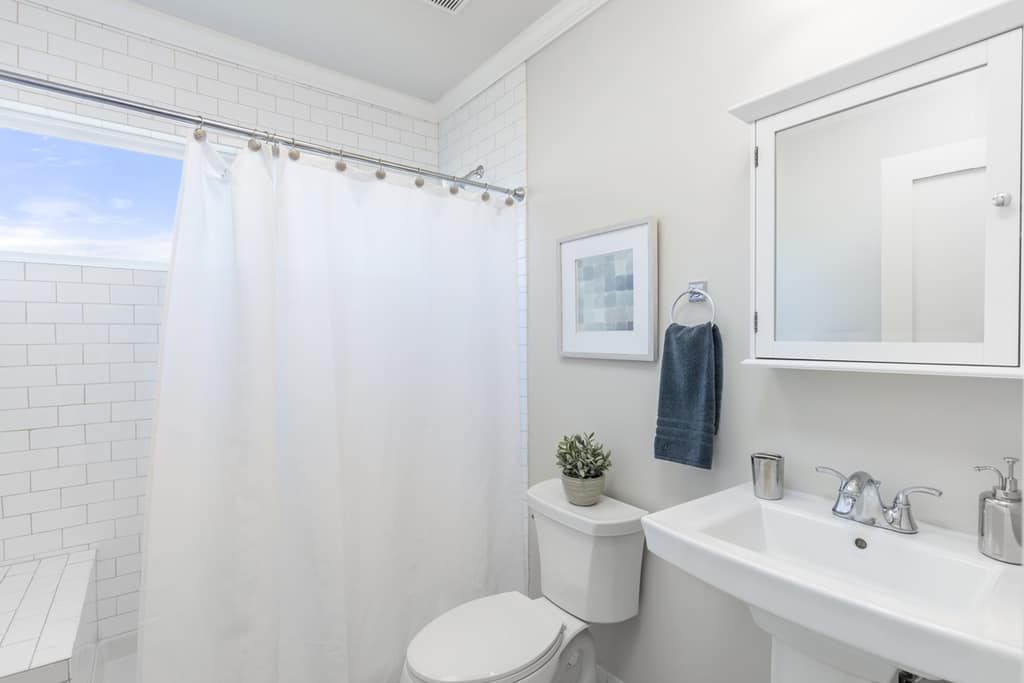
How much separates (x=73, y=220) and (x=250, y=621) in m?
1.74

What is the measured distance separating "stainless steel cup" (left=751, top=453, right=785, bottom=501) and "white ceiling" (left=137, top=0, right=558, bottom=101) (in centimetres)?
187

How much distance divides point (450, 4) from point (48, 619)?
2527 millimetres

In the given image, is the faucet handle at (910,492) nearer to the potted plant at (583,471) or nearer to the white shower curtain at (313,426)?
the potted plant at (583,471)

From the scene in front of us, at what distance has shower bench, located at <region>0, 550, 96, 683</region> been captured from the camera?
1260 mm

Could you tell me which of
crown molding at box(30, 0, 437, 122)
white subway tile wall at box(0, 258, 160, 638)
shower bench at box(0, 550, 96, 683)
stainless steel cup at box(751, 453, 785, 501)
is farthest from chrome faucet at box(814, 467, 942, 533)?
crown molding at box(30, 0, 437, 122)

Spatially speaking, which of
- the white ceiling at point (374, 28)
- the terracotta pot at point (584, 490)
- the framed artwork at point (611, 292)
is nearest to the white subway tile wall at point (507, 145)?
the white ceiling at point (374, 28)

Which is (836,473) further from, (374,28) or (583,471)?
(374,28)

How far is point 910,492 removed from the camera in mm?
1049

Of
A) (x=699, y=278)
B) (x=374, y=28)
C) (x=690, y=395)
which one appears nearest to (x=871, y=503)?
(x=690, y=395)

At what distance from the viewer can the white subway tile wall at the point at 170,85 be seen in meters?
1.83

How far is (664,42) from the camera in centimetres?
163

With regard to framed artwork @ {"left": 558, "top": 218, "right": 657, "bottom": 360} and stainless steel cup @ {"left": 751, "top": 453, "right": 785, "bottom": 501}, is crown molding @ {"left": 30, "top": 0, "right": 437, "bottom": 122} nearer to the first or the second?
framed artwork @ {"left": 558, "top": 218, "right": 657, "bottom": 360}

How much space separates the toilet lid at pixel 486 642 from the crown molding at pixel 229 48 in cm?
250

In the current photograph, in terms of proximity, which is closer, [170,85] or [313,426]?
[313,426]
